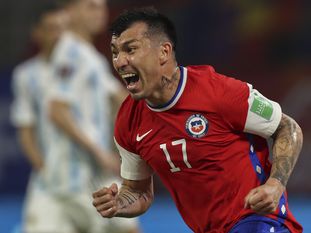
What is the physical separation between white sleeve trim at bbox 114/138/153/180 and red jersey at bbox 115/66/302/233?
12 centimetres

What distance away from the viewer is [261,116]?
4.68 meters

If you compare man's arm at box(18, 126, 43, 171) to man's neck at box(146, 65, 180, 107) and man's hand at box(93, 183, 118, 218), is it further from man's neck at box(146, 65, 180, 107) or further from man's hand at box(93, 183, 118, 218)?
man's hand at box(93, 183, 118, 218)

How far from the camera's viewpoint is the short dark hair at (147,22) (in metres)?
4.75

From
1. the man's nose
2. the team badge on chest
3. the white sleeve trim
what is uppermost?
the man's nose

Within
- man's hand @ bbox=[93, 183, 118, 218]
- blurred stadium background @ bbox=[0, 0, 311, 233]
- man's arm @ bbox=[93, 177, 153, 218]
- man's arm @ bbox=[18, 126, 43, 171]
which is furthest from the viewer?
blurred stadium background @ bbox=[0, 0, 311, 233]

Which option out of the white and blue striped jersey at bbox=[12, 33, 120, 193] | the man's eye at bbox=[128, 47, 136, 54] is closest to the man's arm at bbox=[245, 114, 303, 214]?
the man's eye at bbox=[128, 47, 136, 54]

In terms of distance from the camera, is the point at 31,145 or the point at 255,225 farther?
the point at 31,145

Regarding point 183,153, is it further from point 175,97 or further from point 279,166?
point 279,166

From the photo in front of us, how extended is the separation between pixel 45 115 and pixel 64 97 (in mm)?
390

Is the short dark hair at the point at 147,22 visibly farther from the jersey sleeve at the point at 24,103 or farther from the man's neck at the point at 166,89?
the jersey sleeve at the point at 24,103

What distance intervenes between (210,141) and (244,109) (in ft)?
0.74

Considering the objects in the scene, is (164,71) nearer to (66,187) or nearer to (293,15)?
(66,187)

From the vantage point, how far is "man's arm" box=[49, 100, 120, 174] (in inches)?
293

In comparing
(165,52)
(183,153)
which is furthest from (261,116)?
(165,52)
